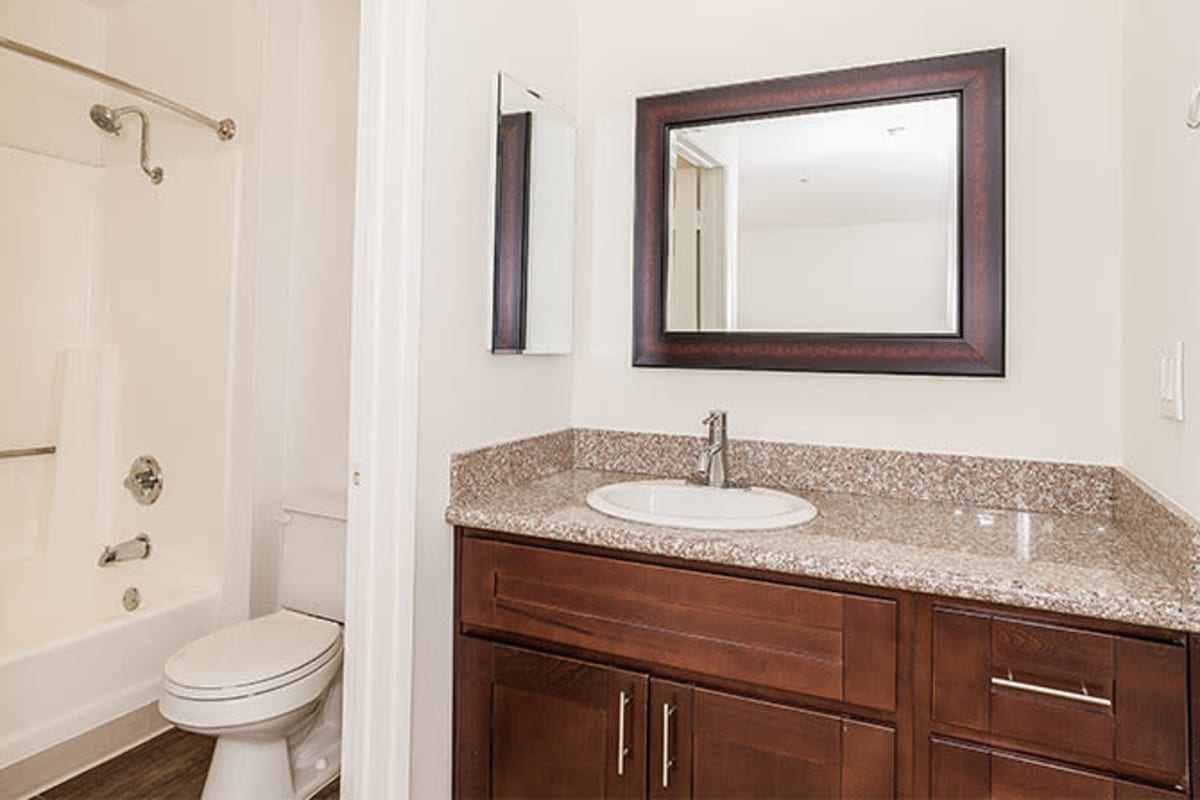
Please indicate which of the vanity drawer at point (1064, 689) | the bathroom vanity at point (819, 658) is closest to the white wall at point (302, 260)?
the bathroom vanity at point (819, 658)

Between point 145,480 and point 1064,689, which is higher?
point 145,480

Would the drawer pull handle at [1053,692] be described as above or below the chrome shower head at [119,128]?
below

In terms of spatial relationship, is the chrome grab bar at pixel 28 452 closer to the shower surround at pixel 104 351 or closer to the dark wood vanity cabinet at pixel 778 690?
the shower surround at pixel 104 351

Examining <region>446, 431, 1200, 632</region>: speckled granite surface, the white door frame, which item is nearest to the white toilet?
the white door frame

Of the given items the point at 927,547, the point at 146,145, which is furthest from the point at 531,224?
the point at 146,145

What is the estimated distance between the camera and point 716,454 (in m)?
1.65

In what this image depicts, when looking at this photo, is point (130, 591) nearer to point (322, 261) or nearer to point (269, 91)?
point (322, 261)

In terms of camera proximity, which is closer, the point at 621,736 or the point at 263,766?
the point at 621,736

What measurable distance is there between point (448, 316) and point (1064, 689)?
1.22m

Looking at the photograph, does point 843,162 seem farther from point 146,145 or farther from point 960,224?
point 146,145

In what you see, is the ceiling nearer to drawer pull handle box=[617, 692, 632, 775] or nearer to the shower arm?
drawer pull handle box=[617, 692, 632, 775]

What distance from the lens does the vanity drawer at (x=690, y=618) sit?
3.69ft

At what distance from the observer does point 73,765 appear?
1893 mm

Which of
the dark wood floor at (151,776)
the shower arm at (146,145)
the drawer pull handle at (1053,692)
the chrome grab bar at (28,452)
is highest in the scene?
the shower arm at (146,145)
